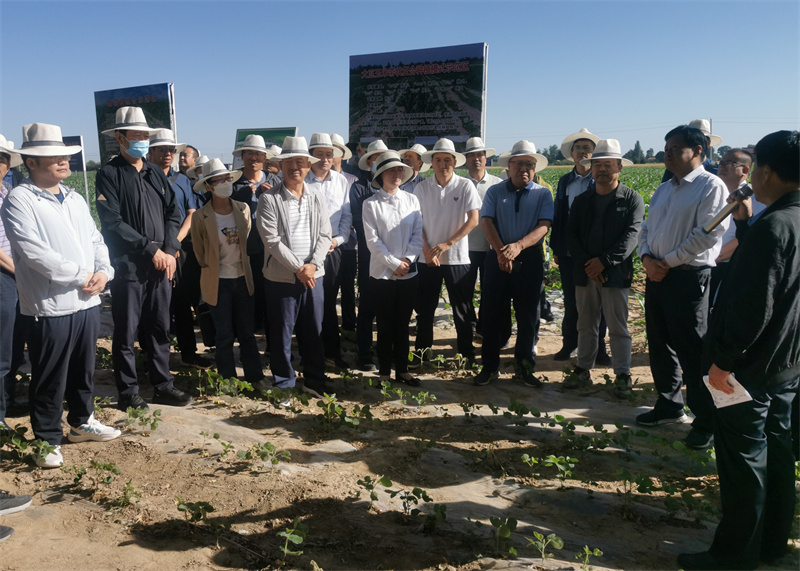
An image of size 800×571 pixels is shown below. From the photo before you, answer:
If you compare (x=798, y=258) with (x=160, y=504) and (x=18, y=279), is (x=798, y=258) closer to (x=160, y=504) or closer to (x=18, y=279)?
(x=160, y=504)

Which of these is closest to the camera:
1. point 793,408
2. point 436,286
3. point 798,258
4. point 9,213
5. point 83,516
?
point 798,258

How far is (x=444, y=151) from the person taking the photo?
6.16 m

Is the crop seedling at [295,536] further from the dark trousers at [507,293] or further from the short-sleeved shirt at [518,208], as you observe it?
the short-sleeved shirt at [518,208]

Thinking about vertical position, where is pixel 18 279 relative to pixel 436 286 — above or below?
above

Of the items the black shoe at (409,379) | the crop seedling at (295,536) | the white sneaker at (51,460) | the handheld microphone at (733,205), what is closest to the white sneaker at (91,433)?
the white sneaker at (51,460)

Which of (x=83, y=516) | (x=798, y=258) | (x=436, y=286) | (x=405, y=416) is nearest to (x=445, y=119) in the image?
(x=436, y=286)

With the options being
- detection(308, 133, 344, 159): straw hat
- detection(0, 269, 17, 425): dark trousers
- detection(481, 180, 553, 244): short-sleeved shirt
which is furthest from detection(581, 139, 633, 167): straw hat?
detection(0, 269, 17, 425): dark trousers

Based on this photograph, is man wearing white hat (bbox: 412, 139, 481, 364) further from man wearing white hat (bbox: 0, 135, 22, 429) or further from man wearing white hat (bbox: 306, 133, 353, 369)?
man wearing white hat (bbox: 0, 135, 22, 429)

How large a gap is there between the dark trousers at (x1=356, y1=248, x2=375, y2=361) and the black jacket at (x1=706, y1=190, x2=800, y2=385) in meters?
3.93

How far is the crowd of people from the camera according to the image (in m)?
2.87

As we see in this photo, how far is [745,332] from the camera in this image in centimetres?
277

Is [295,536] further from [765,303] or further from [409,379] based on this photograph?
[409,379]

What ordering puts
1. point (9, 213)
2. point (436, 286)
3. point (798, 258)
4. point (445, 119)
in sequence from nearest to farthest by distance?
1. point (798, 258)
2. point (9, 213)
3. point (436, 286)
4. point (445, 119)

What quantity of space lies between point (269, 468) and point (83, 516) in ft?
3.63
